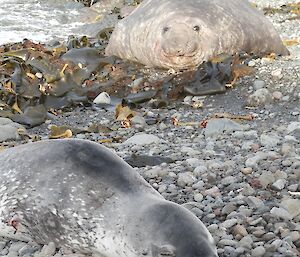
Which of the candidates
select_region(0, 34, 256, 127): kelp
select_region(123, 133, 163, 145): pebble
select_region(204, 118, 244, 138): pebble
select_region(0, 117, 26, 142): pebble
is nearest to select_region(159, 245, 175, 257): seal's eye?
select_region(123, 133, 163, 145): pebble

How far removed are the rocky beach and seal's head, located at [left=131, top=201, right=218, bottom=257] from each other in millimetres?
375

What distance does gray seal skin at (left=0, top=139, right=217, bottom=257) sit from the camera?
2.46 m

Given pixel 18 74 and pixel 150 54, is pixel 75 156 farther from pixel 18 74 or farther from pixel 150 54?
pixel 150 54

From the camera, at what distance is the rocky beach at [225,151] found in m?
2.86

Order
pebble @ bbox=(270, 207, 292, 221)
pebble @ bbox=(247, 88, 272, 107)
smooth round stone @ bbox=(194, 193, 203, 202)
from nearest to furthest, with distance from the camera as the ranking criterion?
pebble @ bbox=(270, 207, 292, 221)
smooth round stone @ bbox=(194, 193, 203, 202)
pebble @ bbox=(247, 88, 272, 107)

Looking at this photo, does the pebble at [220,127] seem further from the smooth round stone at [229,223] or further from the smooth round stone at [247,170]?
the smooth round stone at [229,223]

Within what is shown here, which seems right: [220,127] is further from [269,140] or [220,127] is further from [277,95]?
[277,95]

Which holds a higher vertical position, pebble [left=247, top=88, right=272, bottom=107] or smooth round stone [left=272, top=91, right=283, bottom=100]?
smooth round stone [left=272, top=91, right=283, bottom=100]

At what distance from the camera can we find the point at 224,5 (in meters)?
6.65

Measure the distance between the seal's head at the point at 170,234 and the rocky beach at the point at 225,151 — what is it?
38 cm

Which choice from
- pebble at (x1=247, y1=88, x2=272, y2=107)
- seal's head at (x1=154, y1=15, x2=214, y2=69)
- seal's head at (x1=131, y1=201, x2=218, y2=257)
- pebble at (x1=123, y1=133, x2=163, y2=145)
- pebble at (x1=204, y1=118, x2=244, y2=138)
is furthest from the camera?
seal's head at (x1=154, y1=15, x2=214, y2=69)

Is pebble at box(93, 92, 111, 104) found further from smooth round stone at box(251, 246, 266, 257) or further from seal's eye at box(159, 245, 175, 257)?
seal's eye at box(159, 245, 175, 257)

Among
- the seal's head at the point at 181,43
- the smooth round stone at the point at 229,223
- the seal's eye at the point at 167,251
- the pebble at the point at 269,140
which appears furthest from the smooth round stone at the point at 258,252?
the seal's head at the point at 181,43

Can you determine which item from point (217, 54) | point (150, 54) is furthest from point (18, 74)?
point (217, 54)
